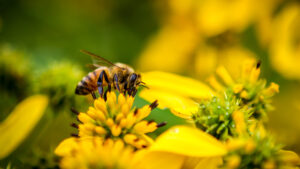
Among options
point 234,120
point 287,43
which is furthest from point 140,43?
point 234,120

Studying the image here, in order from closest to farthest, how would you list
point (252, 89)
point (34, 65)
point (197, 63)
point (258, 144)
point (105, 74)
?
point (258, 144) < point (252, 89) < point (105, 74) < point (34, 65) < point (197, 63)

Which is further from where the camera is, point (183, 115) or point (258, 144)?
point (183, 115)

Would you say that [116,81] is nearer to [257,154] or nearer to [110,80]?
[110,80]

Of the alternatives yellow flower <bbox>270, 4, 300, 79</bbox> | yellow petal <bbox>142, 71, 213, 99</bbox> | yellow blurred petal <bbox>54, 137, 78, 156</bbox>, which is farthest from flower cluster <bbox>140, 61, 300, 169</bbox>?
yellow flower <bbox>270, 4, 300, 79</bbox>

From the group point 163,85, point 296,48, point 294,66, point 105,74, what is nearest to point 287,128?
point 294,66

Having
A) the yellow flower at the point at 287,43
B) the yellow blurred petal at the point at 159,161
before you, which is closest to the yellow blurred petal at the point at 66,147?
the yellow blurred petal at the point at 159,161

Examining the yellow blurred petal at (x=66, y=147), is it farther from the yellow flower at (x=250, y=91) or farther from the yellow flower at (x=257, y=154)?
the yellow flower at (x=250, y=91)

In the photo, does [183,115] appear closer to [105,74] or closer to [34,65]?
[105,74]
